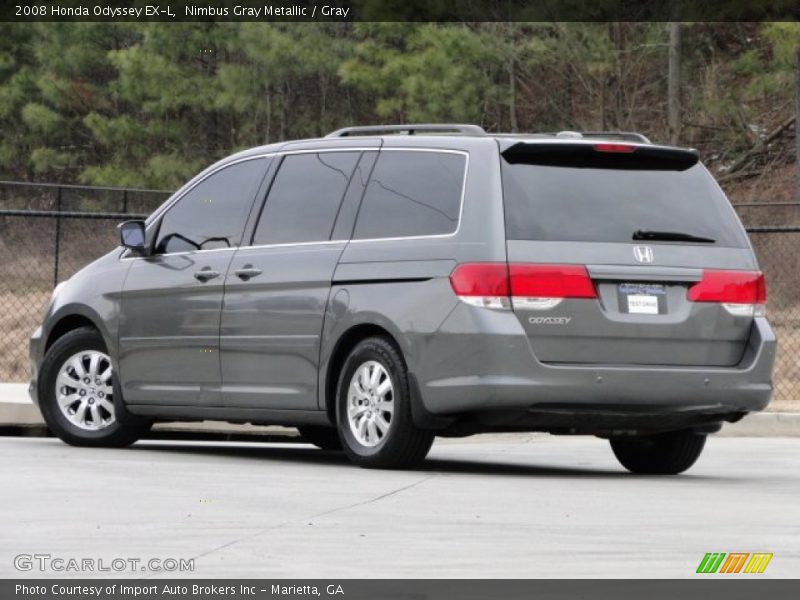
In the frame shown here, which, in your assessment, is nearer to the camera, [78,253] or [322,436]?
[322,436]

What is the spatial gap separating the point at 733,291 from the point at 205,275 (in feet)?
10.8

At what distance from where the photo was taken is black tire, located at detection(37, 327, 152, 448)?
13484mm

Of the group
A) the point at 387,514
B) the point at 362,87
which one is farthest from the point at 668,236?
the point at 362,87

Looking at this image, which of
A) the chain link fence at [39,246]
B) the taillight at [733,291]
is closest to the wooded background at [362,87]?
the chain link fence at [39,246]

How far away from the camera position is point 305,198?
12.4m

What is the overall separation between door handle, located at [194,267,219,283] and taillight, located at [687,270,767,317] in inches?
119

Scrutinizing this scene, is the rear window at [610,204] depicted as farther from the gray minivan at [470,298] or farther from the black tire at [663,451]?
the black tire at [663,451]

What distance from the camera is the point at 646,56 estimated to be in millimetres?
35469

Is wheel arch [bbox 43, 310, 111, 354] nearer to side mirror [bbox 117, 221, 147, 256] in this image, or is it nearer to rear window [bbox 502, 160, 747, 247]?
side mirror [bbox 117, 221, 147, 256]

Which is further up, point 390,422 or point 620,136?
point 620,136

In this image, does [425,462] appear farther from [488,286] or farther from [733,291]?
[733,291]

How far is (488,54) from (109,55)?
7731 millimetres
